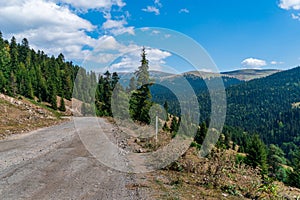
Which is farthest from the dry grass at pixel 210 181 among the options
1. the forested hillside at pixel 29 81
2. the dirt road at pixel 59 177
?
the forested hillside at pixel 29 81

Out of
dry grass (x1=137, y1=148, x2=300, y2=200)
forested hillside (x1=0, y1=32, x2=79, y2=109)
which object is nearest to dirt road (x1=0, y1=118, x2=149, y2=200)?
dry grass (x1=137, y1=148, x2=300, y2=200)

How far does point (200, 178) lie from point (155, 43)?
5417 millimetres

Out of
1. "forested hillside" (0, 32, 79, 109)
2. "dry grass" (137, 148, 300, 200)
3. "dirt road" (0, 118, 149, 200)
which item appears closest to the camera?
"dirt road" (0, 118, 149, 200)

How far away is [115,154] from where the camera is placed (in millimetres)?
11328

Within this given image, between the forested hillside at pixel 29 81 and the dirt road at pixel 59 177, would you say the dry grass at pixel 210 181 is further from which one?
the forested hillside at pixel 29 81

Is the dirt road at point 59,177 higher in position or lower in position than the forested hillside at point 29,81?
lower

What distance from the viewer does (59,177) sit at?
7.64 metres

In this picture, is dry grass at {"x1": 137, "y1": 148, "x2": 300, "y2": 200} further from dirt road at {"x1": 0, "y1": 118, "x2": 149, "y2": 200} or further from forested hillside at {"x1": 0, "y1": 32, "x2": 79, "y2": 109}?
forested hillside at {"x1": 0, "y1": 32, "x2": 79, "y2": 109}

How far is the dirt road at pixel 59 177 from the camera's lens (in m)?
6.34

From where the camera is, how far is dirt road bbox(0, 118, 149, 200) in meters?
6.34

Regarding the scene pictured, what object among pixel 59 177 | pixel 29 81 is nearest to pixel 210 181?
pixel 59 177

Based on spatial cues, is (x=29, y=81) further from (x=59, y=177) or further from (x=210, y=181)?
(x=210, y=181)

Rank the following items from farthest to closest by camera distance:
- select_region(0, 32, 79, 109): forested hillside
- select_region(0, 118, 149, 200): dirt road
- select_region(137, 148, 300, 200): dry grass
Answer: select_region(0, 32, 79, 109): forested hillside → select_region(137, 148, 300, 200): dry grass → select_region(0, 118, 149, 200): dirt road

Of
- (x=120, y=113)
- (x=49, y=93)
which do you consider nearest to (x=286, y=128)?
(x=49, y=93)
